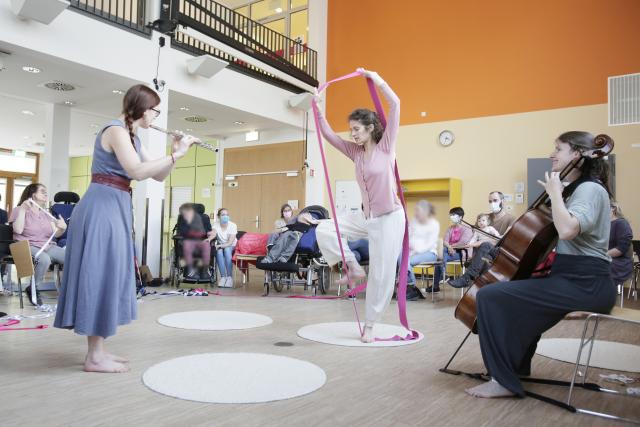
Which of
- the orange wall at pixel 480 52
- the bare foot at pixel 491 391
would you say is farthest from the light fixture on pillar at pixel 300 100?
the bare foot at pixel 491 391

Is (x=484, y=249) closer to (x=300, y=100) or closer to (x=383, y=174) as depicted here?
(x=383, y=174)

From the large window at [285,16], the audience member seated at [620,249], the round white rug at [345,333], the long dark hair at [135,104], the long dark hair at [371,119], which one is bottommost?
the round white rug at [345,333]

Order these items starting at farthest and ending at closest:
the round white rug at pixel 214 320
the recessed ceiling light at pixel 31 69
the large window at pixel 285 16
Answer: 1. the large window at pixel 285 16
2. the recessed ceiling light at pixel 31 69
3. the round white rug at pixel 214 320

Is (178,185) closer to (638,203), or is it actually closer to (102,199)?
(638,203)

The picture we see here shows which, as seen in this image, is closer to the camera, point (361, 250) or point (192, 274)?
point (361, 250)

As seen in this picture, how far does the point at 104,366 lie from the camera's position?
2357mm

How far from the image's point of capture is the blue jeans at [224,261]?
24.0 feet

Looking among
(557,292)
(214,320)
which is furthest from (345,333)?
(557,292)

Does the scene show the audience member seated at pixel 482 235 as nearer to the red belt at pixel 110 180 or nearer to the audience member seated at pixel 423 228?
the audience member seated at pixel 423 228

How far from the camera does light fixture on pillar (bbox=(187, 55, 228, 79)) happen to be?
759 centimetres

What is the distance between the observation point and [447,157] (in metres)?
8.94

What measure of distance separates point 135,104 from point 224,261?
5.13 meters

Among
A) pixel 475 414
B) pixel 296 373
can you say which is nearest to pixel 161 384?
pixel 296 373

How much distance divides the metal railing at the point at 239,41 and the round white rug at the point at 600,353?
6.64 meters
